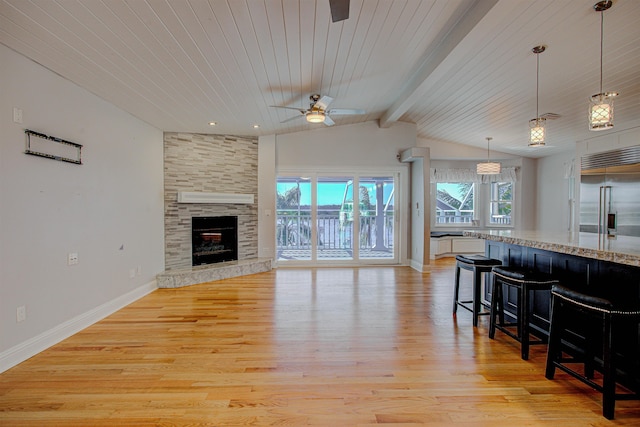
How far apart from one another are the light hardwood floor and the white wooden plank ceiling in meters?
2.54

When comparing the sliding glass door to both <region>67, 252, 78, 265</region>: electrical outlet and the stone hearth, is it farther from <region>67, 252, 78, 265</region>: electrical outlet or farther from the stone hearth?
<region>67, 252, 78, 265</region>: electrical outlet

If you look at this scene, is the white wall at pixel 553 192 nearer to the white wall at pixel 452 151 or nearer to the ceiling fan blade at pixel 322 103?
the white wall at pixel 452 151

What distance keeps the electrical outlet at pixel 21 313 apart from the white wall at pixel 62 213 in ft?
0.08

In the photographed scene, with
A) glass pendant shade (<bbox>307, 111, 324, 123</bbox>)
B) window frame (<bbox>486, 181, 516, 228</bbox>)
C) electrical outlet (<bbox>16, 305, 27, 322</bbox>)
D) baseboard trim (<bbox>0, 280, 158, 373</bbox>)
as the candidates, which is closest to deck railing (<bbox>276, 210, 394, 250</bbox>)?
glass pendant shade (<bbox>307, 111, 324, 123</bbox>)

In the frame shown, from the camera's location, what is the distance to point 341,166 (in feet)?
20.1

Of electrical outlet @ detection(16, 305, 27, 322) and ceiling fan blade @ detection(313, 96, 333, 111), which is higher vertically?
ceiling fan blade @ detection(313, 96, 333, 111)

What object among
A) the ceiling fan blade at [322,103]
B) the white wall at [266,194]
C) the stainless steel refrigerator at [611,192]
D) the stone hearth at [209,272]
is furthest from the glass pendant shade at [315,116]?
the stainless steel refrigerator at [611,192]

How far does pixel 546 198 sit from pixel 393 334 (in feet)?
22.2

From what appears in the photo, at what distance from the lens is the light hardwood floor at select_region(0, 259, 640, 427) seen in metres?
1.80

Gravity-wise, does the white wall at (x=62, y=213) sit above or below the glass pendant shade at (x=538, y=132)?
below

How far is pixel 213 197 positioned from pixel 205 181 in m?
0.39

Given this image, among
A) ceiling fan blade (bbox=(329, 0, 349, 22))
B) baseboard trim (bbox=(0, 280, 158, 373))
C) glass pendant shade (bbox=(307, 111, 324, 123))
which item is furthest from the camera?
glass pendant shade (bbox=(307, 111, 324, 123))

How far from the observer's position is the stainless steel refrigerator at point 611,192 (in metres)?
4.55

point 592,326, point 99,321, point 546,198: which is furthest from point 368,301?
point 546,198
